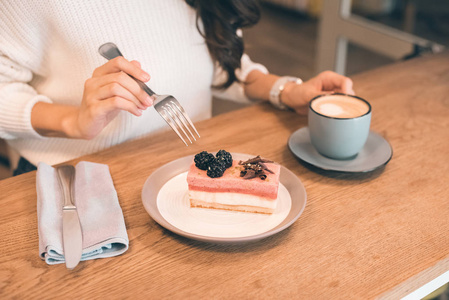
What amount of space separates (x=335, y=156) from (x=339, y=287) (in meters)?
0.37

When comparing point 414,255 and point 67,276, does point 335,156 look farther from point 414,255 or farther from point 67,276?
point 67,276

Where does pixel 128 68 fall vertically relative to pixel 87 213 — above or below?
above

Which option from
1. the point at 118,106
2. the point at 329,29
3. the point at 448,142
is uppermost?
Answer: the point at 118,106

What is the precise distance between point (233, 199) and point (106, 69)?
38 cm

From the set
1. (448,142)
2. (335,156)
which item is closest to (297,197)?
(335,156)

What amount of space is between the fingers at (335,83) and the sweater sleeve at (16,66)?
728 millimetres

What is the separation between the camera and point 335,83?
113 cm

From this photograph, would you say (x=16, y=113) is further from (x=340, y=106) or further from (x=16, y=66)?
(x=340, y=106)

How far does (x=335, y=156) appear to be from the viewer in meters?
0.95

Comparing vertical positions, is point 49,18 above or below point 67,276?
above

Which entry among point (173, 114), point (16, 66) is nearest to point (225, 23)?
point (173, 114)

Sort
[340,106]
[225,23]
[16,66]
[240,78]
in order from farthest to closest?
1. [240,78]
2. [225,23]
3. [16,66]
4. [340,106]

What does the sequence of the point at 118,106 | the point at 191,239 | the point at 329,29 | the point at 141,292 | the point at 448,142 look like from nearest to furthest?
the point at 141,292 < the point at 191,239 < the point at 118,106 < the point at 448,142 < the point at 329,29

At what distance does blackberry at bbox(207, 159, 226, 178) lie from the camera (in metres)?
0.75
